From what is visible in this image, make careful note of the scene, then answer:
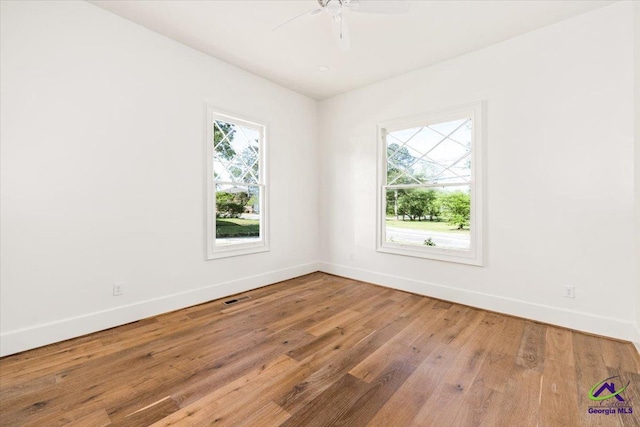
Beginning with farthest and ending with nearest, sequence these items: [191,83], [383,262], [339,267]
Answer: [339,267]
[383,262]
[191,83]

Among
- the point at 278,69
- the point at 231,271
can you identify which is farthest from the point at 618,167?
the point at 231,271

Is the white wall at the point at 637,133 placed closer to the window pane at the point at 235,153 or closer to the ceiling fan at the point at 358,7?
the ceiling fan at the point at 358,7

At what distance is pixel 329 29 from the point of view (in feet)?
9.14

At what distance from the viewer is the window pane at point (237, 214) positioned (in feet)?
11.7

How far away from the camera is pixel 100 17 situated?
2.54 metres

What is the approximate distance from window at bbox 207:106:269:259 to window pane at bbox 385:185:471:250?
74.1 inches

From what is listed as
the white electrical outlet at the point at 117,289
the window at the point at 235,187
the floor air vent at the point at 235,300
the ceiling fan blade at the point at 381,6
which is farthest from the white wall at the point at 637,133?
the white electrical outlet at the point at 117,289

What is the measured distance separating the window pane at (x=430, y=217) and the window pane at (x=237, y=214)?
191 centimetres

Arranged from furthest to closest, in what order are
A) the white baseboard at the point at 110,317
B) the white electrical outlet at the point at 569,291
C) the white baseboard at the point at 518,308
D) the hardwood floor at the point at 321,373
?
→ 1. the white electrical outlet at the point at 569,291
2. the white baseboard at the point at 518,308
3. the white baseboard at the point at 110,317
4. the hardwood floor at the point at 321,373

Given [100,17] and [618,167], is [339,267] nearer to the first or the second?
[618,167]

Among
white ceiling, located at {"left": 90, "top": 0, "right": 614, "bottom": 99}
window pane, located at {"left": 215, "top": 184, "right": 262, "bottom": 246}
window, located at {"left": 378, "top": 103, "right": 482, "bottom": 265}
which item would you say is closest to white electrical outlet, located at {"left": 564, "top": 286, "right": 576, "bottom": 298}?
window, located at {"left": 378, "top": 103, "right": 482, "bottom": 265}

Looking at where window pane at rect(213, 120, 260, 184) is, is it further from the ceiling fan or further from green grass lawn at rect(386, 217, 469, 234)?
green grass lawn at rect(386, 217, 469, 234)

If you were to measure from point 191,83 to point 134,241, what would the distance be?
1.85 metres

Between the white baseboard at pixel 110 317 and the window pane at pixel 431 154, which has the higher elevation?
the window pane at pixel 431 154
